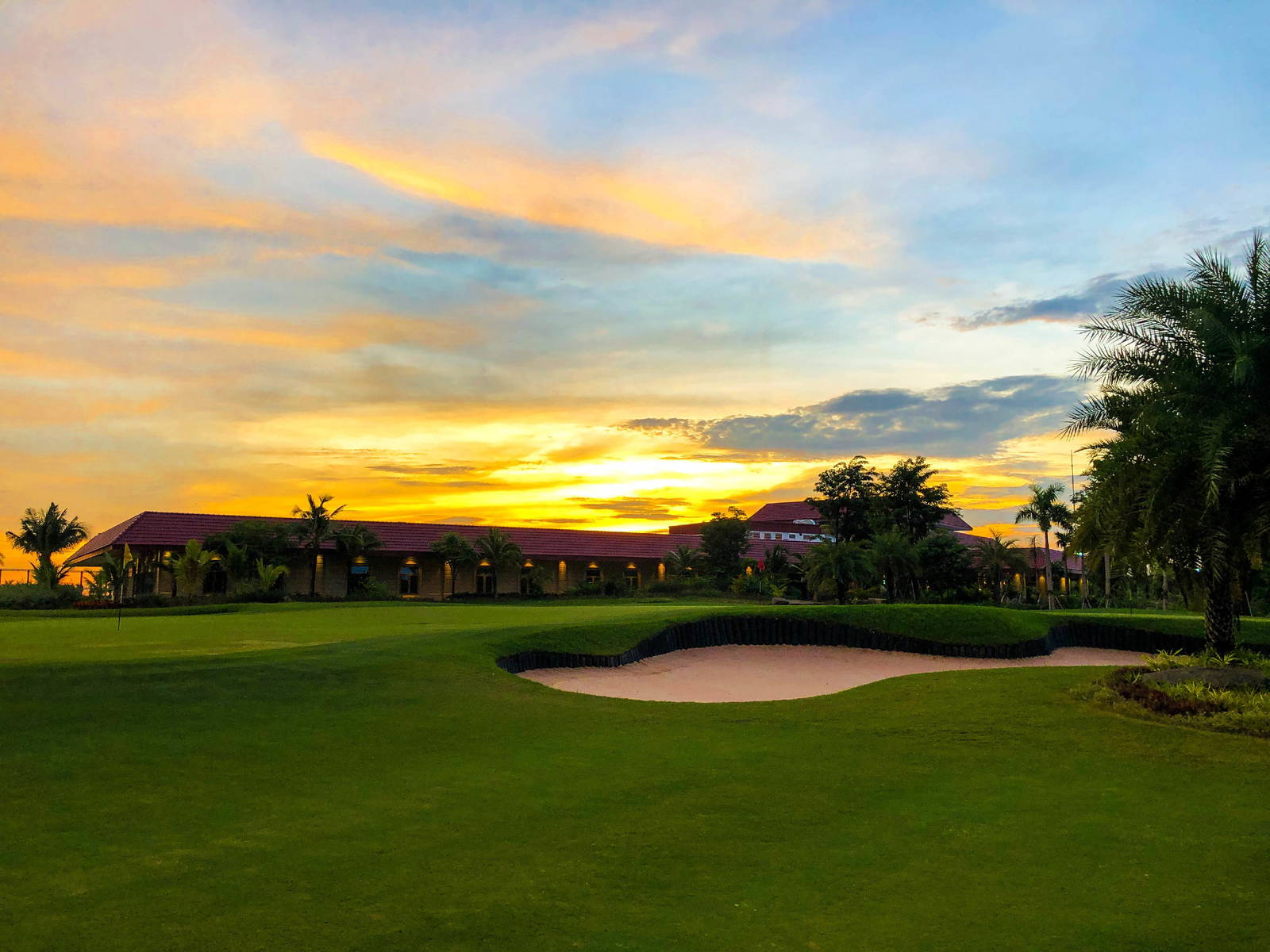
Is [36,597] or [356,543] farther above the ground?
[356,543]

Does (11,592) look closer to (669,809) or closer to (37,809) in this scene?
(37,809)

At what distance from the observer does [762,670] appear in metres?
24.6

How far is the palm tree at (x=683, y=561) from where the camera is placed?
221ft

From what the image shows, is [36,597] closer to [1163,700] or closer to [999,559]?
[1163,700]

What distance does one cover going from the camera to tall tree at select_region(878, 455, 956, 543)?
2623 inches

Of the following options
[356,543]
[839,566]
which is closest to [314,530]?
[356,543]

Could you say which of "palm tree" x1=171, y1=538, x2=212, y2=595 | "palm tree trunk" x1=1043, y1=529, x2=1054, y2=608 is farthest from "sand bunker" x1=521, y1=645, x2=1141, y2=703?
"palm tree" x1=171, y1=538, x2=212, y2=595

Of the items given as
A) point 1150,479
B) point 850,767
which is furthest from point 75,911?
point 1150,479

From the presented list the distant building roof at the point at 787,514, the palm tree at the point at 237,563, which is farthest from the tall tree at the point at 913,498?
the palm tree at the point at 237,563

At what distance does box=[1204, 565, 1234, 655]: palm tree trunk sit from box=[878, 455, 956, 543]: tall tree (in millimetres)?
49970

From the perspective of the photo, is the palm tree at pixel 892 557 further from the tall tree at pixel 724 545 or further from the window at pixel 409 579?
the window at pixel 409 579

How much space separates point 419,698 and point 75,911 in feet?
25.3

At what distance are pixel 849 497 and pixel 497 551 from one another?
25.0m

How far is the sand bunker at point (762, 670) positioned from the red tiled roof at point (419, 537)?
37899mm
